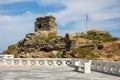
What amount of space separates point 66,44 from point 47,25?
19802 millimetres

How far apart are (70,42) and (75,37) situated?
1.68 m

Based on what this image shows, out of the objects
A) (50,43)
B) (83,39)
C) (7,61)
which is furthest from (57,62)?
(50,43)

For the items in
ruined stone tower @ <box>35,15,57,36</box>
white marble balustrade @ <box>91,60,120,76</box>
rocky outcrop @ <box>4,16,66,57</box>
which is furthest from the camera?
ruined stone tower @ <box>35,15,57,36</box>

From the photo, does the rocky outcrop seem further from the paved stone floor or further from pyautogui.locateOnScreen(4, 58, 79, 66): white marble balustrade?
the paved stone floor

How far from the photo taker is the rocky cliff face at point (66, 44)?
42800mm

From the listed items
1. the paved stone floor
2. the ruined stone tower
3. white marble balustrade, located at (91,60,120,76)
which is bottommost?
the paved stone floor

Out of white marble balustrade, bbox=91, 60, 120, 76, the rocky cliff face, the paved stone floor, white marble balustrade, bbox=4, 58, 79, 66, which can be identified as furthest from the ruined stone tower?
the paved stone floor

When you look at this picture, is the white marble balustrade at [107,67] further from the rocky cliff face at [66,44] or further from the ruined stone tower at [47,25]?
the ruined stone tower at [47,25]

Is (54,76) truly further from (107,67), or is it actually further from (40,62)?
(40,62)

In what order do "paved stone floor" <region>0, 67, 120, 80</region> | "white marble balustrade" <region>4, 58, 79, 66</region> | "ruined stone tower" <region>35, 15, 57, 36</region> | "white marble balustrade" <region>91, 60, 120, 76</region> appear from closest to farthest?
1. "paved stone floor" <region>0, 67, 120, 80</region>
2. "white marble balustrade" <region>91, 60, 120, 76</region>
3. "white marble balustrade" <region>4, 58, 79, 66</region>
4. "ruined stone tower" <region>35, 15, 57, 36</region>

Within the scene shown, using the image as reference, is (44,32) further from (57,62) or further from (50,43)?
(57,62)

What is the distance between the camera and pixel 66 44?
52375mm

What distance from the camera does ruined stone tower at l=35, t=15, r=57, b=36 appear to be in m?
A: 69.4

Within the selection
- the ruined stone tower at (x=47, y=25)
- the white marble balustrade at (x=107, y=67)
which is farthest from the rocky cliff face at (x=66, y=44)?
the white marble balustrade at (x=107, y=67)
